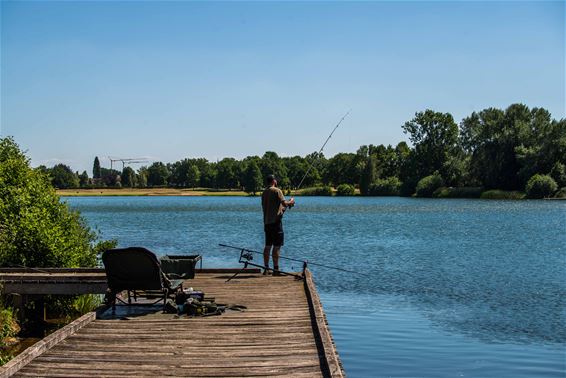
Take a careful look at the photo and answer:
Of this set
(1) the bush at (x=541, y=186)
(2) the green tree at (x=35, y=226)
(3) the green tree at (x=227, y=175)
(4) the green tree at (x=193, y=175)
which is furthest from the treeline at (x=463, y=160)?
(2) the green tree at (x=35, y=226)

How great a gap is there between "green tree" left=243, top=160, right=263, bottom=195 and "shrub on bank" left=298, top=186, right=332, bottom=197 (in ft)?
66.7

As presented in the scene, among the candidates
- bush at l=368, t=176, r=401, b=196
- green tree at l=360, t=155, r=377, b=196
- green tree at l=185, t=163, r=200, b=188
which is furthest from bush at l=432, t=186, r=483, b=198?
green tree at l=185, t=163, r=200, b=188

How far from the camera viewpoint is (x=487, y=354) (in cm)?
1221

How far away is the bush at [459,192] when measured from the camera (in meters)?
97.1

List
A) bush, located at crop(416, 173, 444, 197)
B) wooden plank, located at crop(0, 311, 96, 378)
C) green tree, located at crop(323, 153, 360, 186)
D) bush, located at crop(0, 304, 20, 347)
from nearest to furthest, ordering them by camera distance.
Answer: wooden plank, located at crop(0, 311, 96, 378), bush, located at crop(0, 304, 20, 347), bush, located at crop(416, 173, 444, 197), green tree, located at crop(323, 153, 360, 186)

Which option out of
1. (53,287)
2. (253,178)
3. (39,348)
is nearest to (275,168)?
(253,178)

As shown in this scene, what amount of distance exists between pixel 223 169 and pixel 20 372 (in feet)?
582

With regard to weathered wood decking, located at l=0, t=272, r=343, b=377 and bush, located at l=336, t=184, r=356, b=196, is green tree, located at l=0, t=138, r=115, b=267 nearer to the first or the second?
weathered wood decking, located at l=0, t=272, r=343, b=377

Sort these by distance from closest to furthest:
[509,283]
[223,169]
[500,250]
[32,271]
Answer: [32,271] → [509,283] → [500,250] → [223,169]

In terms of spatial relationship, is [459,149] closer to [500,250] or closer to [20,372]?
[500,250]

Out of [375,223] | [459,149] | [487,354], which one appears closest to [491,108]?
[459,149]

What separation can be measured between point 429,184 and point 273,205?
9390 cm

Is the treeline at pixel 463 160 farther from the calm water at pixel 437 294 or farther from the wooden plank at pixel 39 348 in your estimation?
the wooden plank at pixel 39 348

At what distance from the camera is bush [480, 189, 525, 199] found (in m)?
87.5
